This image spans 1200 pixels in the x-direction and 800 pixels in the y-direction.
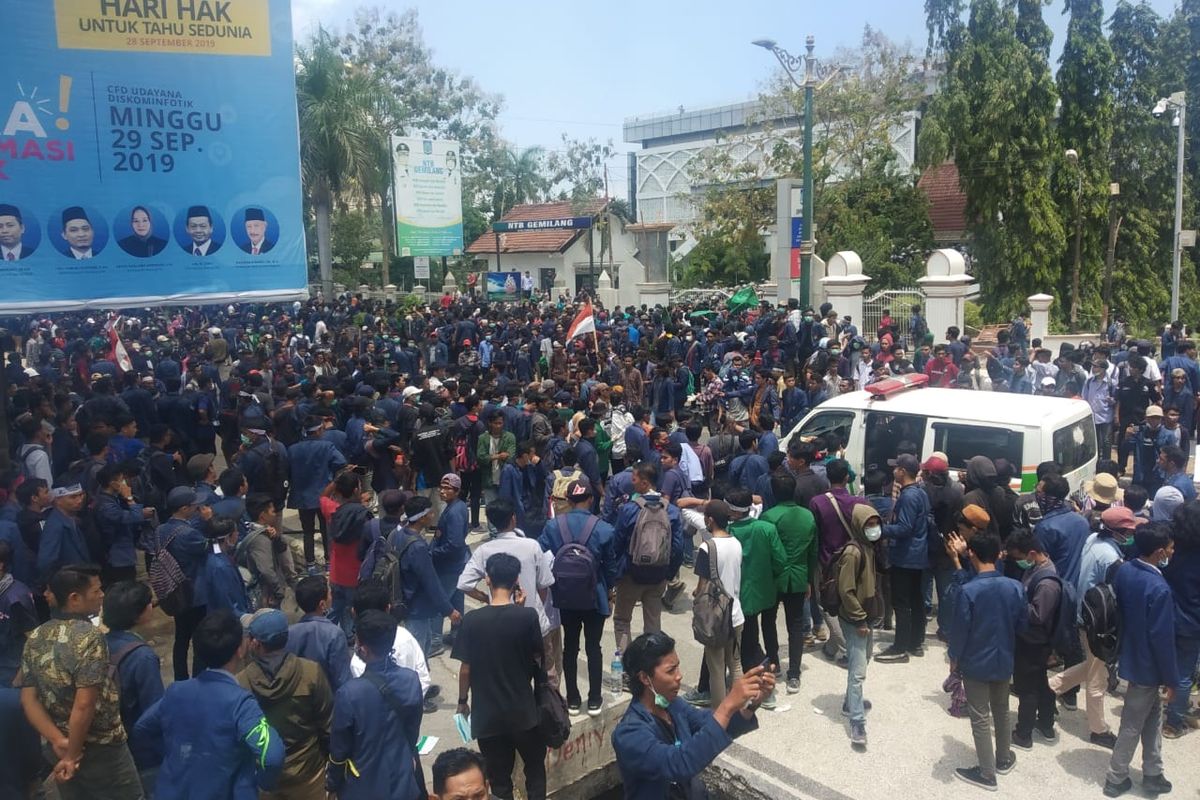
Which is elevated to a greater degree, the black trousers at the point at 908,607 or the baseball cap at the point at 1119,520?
the baseball cap at the point at 1119,520

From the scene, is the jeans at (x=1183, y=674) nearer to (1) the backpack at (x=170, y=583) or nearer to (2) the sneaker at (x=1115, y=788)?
(2) the sneaker at (x=1115, y=788)

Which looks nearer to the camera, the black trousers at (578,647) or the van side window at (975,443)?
the black trousers at (578,647)

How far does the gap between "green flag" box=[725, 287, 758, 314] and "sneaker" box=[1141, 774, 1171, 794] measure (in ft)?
72.4

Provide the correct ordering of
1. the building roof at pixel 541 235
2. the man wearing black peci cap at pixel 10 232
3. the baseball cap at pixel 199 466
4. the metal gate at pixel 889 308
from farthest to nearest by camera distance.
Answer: the building roof at pixel 541 235 < the metal gate at pixel 889 308 < the man wearing black peci cap at pixel 10 232 < the baseball cap at pixel 199 466

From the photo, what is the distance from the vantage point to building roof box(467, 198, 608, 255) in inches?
1857

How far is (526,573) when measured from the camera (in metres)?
5.73

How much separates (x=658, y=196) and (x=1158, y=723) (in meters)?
87.9

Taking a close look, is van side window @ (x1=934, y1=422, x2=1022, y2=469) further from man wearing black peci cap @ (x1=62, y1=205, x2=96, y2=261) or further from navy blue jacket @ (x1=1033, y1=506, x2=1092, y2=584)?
man wearing black peci cap @ (x1=62, y1=205, x2=96, y2=261)

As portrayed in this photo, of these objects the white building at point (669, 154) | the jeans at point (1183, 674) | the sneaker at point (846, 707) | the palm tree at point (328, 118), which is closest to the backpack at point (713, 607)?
the sneaker at point (846, 707)

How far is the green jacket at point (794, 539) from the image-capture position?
21.2ft

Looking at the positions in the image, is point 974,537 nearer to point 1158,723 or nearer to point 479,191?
point 1158,723

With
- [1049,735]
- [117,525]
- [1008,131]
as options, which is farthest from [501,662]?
[1008,131]

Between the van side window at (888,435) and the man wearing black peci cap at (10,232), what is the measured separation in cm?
806

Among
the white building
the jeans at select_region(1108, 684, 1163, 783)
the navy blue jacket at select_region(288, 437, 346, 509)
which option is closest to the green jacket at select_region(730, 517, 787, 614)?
the jeans at select_region(1108, 684, 1163, 783)
